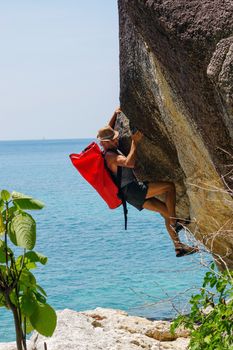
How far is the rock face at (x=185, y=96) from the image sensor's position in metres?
5.95

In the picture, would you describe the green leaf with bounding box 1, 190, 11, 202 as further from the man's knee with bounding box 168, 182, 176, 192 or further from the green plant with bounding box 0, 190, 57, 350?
the man's knee with bounding box 168, 182, 176, 192

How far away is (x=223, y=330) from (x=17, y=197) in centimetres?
176

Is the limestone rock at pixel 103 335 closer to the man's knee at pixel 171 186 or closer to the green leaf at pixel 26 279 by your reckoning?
the man's knee at pixel 171 186

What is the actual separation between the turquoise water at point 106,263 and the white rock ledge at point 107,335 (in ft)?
1.19

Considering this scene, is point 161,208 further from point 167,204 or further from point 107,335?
point 107,335

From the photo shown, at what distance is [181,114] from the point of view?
7012 millimetres

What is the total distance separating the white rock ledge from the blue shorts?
1.41 metres

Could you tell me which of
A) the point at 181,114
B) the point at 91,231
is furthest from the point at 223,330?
the point at 91,231

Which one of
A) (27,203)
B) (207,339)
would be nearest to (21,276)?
(27,203)

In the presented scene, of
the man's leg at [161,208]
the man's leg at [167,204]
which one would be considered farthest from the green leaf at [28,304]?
the man's leg at [161,208]

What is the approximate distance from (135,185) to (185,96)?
2012 mm

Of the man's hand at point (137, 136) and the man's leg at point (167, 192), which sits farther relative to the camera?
the man's leg at point (167, 192)

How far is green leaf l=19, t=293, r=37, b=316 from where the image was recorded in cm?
445

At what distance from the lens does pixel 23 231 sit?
175 inches
